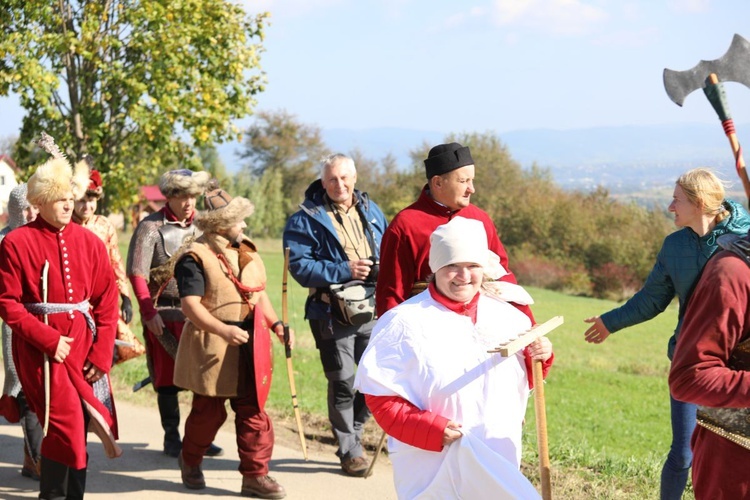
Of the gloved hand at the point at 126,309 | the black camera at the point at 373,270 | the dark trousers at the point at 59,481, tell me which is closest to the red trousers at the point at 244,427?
the dark trousers at the point at 59,481

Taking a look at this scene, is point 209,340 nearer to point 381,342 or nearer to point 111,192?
point 381,342

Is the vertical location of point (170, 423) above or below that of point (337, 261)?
below

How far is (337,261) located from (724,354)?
4047 mm

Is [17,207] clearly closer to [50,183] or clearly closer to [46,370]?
[50,183]

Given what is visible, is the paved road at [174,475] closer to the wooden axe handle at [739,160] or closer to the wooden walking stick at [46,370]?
the wooden walking stick at [46,370]

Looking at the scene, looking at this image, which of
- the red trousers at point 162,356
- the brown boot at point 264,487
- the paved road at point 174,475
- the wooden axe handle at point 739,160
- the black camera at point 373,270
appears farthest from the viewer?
the red trousers at point 162,356

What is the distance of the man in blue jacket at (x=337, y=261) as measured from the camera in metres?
7.08

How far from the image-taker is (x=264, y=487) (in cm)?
654

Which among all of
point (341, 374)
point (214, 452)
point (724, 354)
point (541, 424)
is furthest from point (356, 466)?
point (724, 354)

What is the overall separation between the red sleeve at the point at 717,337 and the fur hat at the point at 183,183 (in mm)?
4634

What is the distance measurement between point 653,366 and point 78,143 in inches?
371

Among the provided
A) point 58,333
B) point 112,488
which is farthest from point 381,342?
point 112,488

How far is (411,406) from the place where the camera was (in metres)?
4.00

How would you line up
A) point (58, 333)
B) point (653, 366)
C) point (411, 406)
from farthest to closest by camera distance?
point (653, 366) < point (58, 333) < point (411, 406)
